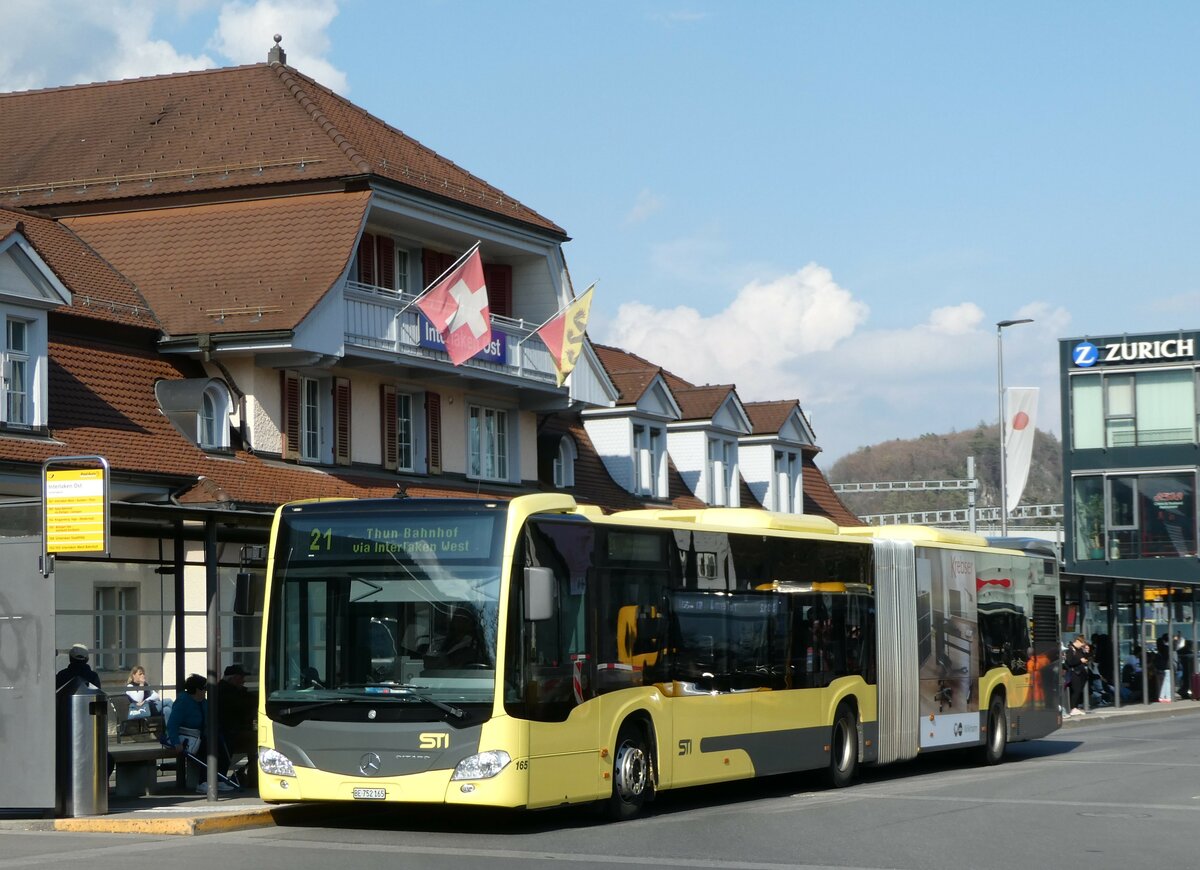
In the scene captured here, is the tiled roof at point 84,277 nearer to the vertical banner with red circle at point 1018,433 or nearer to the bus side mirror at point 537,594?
the bus side mirror at point 537,594

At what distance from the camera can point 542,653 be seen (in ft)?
53.0

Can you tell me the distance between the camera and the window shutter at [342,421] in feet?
112

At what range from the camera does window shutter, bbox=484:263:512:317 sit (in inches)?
1572

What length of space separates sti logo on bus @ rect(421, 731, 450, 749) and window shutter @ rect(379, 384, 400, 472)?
1993 cm

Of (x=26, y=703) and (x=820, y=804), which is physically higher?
(x=26, y=703)

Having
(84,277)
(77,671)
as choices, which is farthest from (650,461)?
(77,671)

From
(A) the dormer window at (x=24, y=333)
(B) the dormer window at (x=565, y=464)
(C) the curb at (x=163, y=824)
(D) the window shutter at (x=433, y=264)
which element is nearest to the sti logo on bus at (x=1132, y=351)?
(B) the dormer window at (x=565, y=464)

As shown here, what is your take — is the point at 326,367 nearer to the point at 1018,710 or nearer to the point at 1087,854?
the point at 1018,710

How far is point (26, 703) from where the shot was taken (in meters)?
16.9

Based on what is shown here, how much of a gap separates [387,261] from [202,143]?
445cm

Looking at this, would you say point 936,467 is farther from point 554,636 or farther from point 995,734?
point 554,636

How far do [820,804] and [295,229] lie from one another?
59.0 ft

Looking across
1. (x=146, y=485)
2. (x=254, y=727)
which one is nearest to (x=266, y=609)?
(x=254, y=727)

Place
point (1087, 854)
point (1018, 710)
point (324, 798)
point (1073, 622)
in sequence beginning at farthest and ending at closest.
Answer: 1. point (1073, 622)
2. point (1018, 710)
3. point (324, 798)
4. point (1087, 854)
